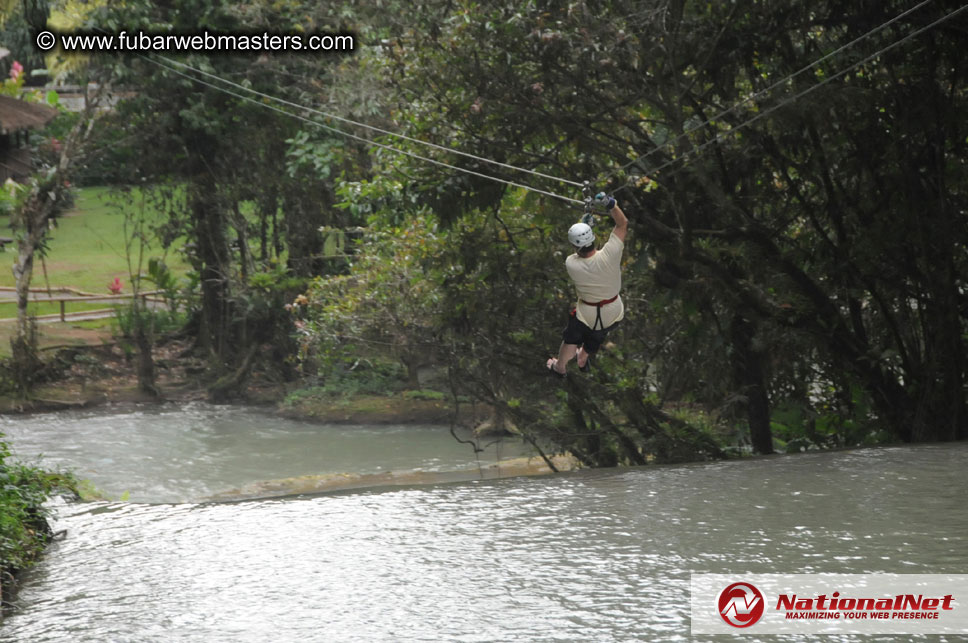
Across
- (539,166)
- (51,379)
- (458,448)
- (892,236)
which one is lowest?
(458,448)

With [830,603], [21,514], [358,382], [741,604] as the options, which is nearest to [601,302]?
[741,604]

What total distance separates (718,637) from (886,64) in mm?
7100

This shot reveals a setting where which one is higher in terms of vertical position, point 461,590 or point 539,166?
point 539,166

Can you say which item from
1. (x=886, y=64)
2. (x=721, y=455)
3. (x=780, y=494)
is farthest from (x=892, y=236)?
(x=780, y=494)

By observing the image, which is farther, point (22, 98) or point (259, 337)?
point (259, 337)

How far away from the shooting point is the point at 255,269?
23141mm

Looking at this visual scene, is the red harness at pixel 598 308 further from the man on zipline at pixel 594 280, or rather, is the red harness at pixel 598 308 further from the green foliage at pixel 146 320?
the green foliage at pixel 146 320

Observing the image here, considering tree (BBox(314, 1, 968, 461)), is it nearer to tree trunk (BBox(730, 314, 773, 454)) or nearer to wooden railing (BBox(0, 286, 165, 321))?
tree trunk (BBox(730, 314, 773, 454))

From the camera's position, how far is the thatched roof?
1723cm

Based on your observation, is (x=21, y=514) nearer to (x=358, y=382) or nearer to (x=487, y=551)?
(x=487, y=551)

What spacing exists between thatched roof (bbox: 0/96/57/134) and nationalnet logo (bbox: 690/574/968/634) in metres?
15.8

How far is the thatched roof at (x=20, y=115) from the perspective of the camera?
56.5 ft

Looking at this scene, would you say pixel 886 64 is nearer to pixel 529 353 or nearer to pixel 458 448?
pixel 529 353

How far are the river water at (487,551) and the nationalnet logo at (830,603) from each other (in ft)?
0.36
